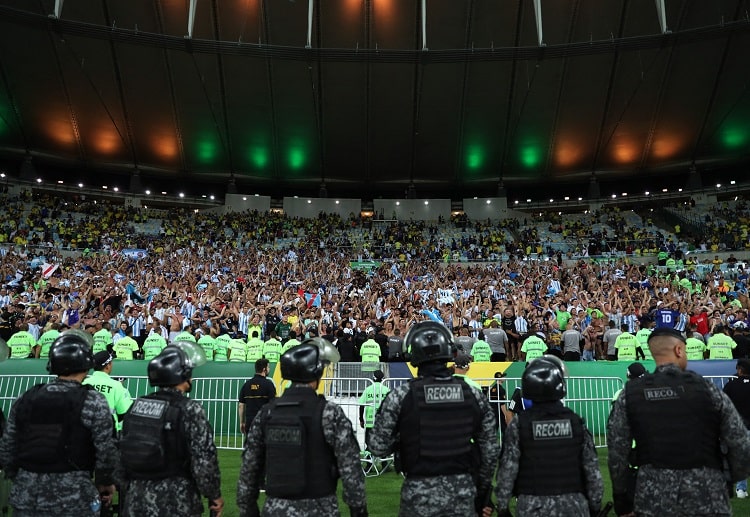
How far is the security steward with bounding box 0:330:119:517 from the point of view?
12.9 ft

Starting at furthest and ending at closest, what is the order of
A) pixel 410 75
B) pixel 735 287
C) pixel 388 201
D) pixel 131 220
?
pixel 388 201
pixel 131 220
pixel 410 75
pixel 735 287

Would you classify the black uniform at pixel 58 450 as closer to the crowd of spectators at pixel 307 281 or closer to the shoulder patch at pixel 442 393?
the shoulder patch at pixel 442 393

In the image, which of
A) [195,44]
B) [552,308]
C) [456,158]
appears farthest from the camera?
[456,158]

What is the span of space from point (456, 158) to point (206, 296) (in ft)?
77.8

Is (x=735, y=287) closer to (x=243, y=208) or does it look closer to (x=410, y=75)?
(x=410, y=75)

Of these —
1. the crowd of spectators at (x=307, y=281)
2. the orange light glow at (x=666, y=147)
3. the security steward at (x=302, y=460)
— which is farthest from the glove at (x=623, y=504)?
the orange light glow at (x=666, y=147)

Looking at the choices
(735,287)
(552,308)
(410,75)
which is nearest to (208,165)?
(410,75)

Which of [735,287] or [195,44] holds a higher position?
[195,44]

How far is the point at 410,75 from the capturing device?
32.3 meters

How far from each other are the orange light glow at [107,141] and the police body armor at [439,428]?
121 feet

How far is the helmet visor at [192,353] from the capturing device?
163 inches

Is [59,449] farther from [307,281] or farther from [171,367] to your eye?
[307,281]

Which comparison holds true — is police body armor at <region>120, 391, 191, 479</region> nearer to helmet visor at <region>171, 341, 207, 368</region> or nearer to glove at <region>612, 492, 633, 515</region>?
helmet visor at <region>171, 341, 207, 368</region>

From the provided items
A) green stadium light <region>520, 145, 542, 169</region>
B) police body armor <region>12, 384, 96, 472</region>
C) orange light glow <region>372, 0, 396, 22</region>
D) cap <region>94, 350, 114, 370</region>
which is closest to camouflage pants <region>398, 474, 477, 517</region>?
police body armor <region>12, 384, 96, 472</region>
